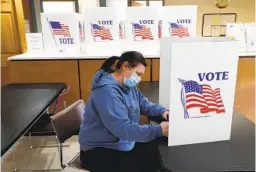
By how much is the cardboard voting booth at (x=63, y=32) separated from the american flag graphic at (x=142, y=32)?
0.73 meters

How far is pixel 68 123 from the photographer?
66.2 inches

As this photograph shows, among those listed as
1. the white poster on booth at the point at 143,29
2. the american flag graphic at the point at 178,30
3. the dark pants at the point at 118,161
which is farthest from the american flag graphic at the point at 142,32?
the dark pants at the point at 118,161

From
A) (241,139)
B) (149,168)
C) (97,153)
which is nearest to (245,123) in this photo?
(241,139)

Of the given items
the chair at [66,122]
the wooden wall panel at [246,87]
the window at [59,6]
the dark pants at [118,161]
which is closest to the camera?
the dark pants at [118,161]

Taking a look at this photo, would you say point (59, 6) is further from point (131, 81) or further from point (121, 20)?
point (131, 81)

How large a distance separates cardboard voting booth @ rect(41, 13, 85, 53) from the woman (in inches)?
75.3

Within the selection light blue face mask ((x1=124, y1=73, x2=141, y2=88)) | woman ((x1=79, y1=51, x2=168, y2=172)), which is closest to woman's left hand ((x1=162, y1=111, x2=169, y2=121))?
woman ((x1=79, y1=51, x2=168, y2=172))

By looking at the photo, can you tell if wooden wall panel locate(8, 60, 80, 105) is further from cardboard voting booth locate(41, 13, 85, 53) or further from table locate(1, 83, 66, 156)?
table locate(1, 83, 66, 156)

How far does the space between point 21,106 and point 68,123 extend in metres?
0.42

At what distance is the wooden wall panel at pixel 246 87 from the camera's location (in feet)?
9.84

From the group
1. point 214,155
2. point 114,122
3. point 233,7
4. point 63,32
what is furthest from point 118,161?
point 233,7

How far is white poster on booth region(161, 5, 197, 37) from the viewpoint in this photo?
3123mm

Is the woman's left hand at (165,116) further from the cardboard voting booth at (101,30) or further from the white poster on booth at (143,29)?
the cardboard voting booth at (101,30)

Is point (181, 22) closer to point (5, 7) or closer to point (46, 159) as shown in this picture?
point (46, 159)
